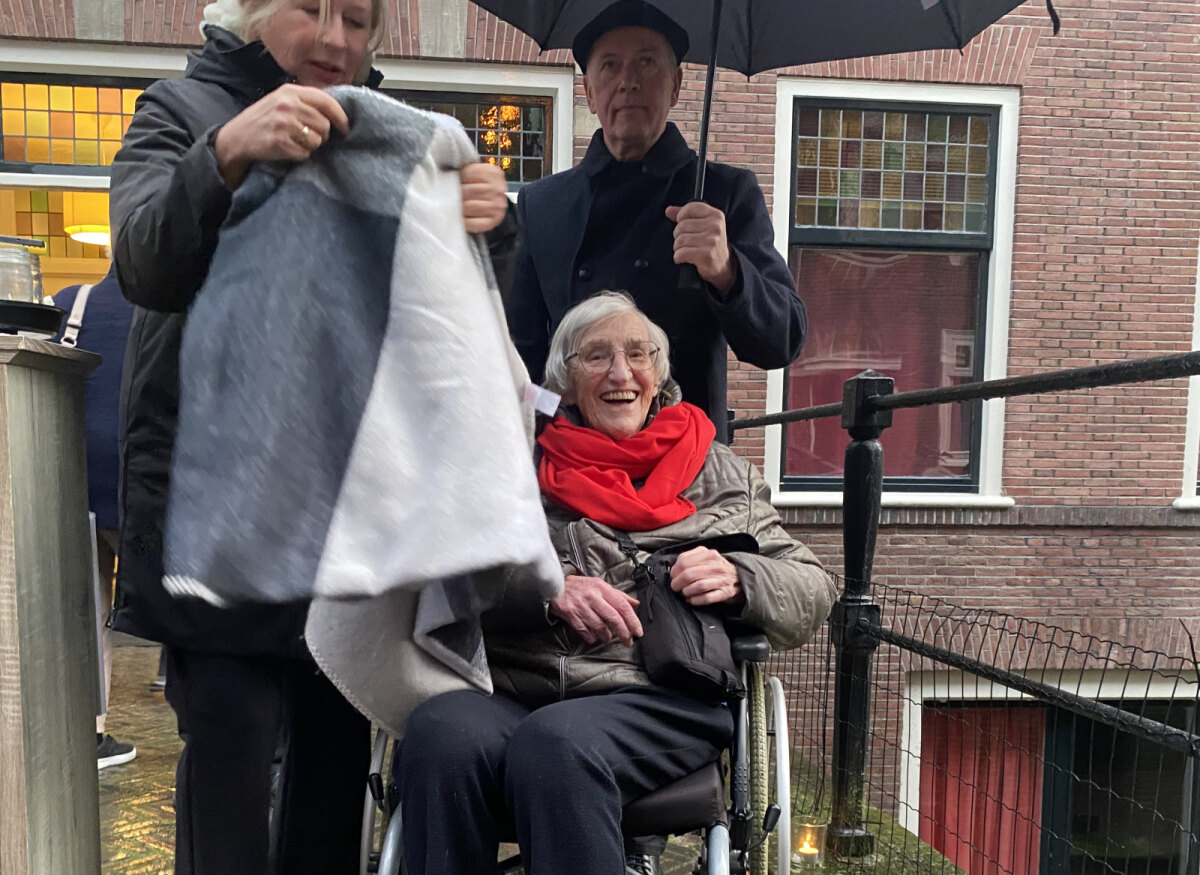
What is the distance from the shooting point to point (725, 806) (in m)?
1.58

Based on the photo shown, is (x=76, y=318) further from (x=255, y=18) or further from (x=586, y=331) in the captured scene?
(x=255, y=18)

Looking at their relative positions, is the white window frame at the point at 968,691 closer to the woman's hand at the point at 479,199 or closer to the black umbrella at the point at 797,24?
the black umbrella at the point at 797,24

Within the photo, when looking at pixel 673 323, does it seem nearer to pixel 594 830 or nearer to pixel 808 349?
pixel 594 830

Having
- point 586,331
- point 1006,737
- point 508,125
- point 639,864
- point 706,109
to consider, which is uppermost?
point 508,125

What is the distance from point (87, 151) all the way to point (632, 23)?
4863 millimetres

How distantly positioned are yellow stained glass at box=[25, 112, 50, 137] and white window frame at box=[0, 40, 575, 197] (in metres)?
0.24

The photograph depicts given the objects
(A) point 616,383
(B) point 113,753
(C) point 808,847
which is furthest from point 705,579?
(B) point 113,753

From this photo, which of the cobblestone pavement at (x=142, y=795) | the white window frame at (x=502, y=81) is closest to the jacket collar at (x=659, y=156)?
the cobblestone pavement at (x=142, y=795)

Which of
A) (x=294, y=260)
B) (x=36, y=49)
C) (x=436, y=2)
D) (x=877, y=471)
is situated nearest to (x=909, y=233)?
(x=436, y=2)

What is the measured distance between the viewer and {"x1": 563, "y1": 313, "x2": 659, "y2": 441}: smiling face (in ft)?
6.28

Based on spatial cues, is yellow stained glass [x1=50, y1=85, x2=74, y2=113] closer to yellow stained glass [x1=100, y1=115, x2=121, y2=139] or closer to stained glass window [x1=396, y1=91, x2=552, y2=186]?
yellow stained glass [x1=100, y1=115, x2=121, y2=139]

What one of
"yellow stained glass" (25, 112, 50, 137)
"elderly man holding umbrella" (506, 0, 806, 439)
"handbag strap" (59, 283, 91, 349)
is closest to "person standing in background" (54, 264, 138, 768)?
"handbag strap" (59, 283, 91, 349)

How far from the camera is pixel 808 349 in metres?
6.55

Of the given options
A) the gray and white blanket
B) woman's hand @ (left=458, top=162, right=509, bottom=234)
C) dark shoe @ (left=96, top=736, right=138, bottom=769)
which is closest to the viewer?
the gray and white blanket
